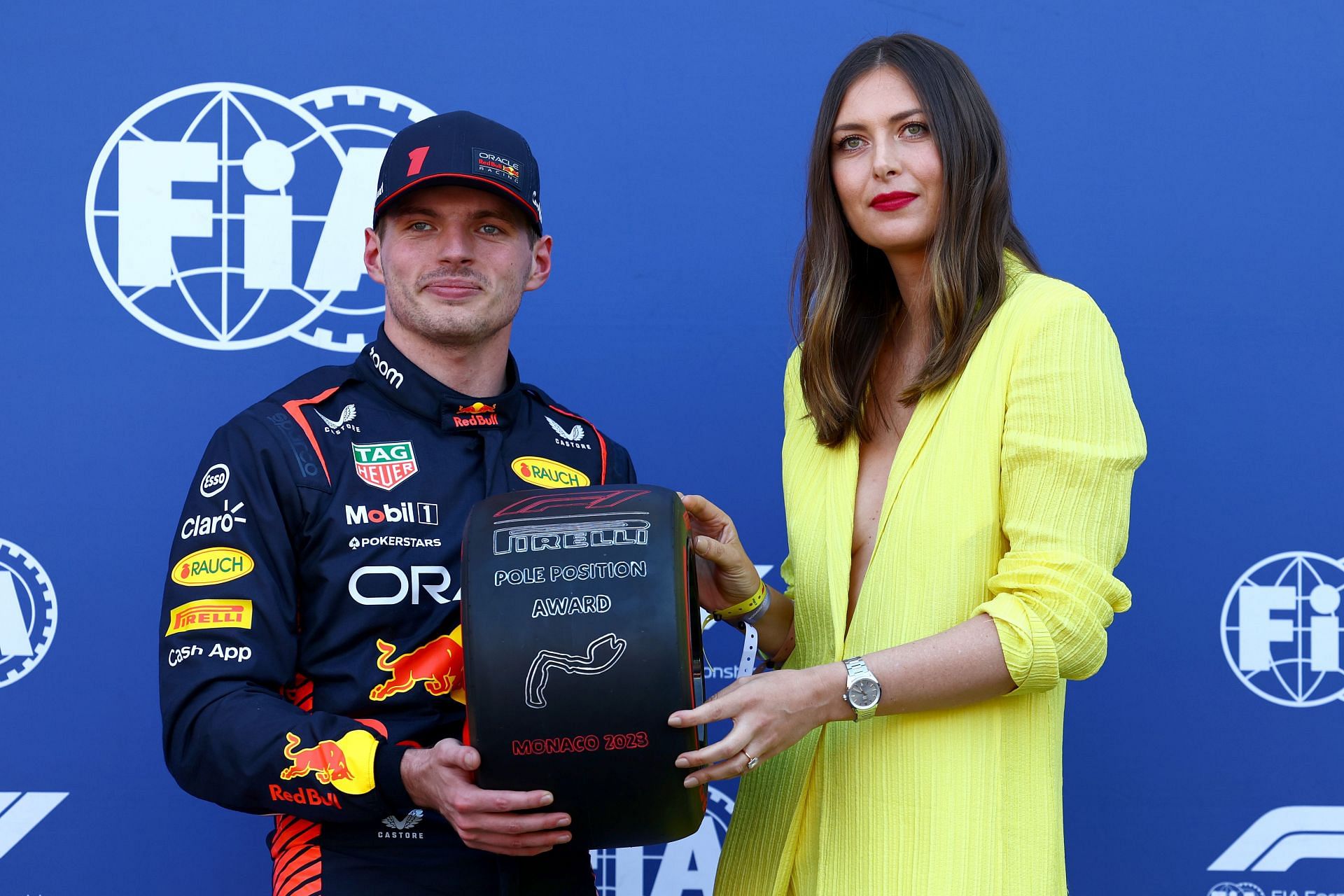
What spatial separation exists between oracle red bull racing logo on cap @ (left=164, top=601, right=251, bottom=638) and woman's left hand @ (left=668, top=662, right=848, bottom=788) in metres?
0.47

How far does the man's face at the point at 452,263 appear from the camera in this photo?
136 centimetres

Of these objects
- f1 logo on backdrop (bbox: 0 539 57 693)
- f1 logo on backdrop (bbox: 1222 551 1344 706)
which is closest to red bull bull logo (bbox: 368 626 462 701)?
f1 logo on backdrop (bbox: 0 539 57 693)

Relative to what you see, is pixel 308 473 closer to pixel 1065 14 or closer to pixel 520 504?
pixel 520 504

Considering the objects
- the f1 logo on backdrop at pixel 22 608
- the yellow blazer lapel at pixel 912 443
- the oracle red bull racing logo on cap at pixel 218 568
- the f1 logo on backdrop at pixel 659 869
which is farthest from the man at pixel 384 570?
the f1 logo on backdrop at pixel 22 608

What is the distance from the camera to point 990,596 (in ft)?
3.88

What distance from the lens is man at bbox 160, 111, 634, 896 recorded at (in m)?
1.15

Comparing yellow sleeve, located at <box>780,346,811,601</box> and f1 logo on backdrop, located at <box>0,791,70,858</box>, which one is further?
f1 logo on backdrop, located at <box>0,791,70,858</box>

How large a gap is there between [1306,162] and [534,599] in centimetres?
153

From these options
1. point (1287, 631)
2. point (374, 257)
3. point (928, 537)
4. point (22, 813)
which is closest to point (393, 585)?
point (374, 257)

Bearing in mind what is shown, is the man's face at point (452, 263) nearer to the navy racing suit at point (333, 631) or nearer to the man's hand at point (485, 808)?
the navy racing suit at point (333, 631)

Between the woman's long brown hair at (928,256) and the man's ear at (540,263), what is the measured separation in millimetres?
321

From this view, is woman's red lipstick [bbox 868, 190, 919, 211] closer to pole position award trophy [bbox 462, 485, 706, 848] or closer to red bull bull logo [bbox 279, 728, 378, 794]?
pole position award trophy [bbox 462, 485, 706, 848]

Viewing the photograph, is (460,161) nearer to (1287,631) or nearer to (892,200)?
(892,200)

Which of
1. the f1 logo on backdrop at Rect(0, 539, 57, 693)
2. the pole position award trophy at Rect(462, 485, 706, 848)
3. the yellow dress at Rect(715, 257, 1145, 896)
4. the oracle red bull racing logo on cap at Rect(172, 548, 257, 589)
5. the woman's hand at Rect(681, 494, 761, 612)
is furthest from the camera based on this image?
the f1 logo on backdrop at Rect(0, 539, 57, 693)
